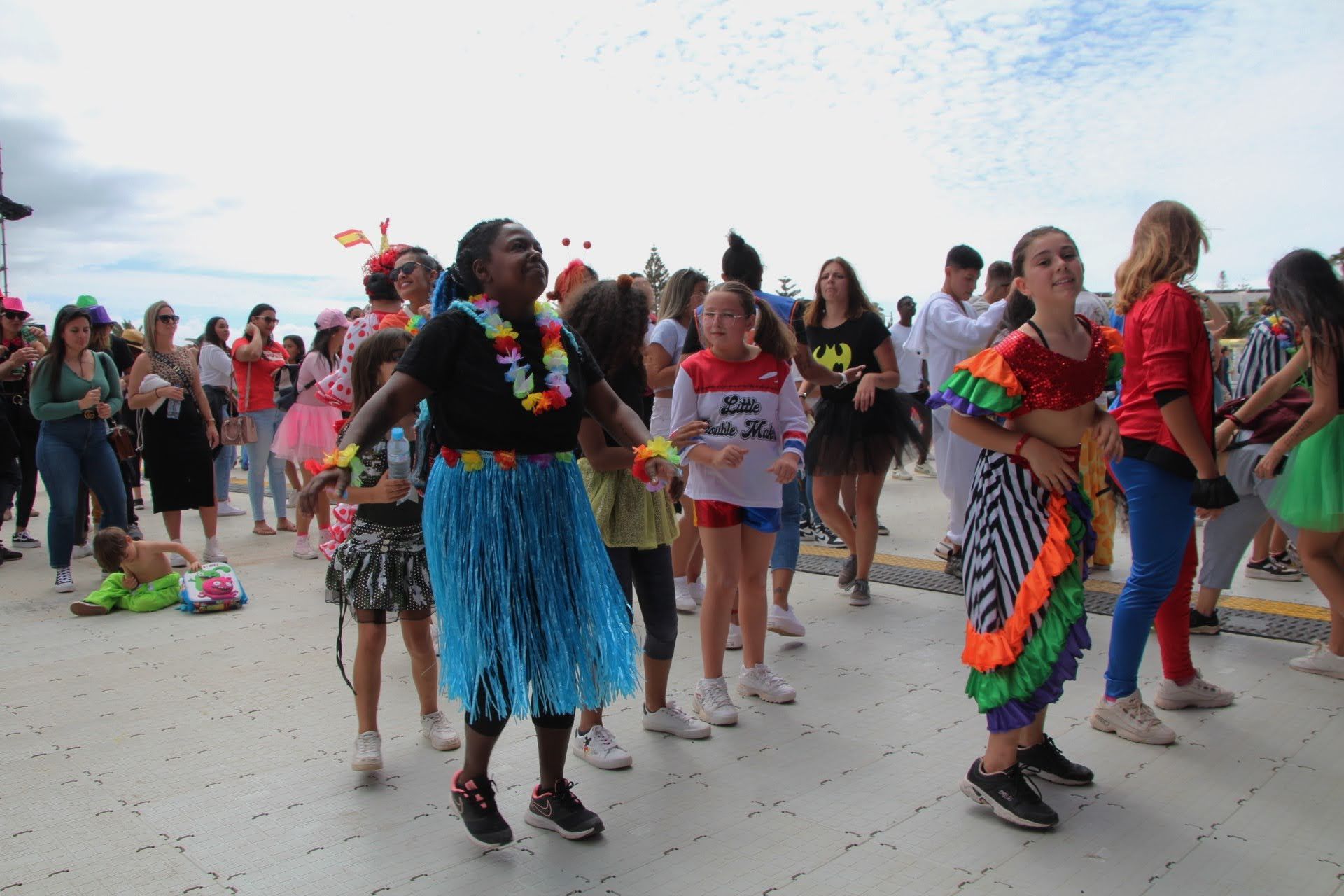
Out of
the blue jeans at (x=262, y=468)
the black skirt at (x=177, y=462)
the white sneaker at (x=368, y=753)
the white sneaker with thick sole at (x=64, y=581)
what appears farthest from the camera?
the blue jeans at (x=262, y=468)

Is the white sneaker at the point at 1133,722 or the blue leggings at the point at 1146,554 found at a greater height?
the blue leggings at the point at 1146,554

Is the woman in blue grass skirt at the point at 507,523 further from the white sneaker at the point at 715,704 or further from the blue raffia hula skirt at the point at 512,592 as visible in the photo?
the white sneaker at the point at 715,704

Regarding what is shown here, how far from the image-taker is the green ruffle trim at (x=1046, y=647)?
3080mm

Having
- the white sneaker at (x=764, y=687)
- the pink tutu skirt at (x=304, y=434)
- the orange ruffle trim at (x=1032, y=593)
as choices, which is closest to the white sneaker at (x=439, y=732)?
the white sneaker at (x=764, y=687)

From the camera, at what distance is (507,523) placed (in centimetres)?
298

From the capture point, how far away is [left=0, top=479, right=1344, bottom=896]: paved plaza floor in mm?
2844

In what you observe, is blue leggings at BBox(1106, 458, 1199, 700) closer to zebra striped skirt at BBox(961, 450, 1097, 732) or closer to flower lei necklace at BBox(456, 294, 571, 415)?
zebra striped skirt at BBox(961, 450, 1097, 732)

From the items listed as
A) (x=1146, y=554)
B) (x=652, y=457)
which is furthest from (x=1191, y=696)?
(x=652, y=457)

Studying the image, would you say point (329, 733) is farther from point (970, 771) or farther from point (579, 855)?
point (970, 771)

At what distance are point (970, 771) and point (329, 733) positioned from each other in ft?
8.12

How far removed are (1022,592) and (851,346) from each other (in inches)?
118

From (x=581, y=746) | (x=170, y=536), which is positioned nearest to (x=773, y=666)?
(x=581, y=746)

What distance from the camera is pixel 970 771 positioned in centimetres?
321

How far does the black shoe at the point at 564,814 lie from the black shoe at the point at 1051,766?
4.74ft
